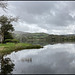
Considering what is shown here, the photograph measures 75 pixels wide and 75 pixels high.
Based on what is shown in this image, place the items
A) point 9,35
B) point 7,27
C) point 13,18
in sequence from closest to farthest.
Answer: point 13,18 → point 7,27 → point 9,35

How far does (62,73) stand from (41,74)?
221cm

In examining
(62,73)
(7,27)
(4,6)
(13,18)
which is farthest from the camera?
(7,27)

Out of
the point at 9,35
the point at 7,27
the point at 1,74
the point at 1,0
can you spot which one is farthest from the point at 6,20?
the point at 1,74

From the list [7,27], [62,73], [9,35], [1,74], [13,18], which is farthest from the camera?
[9,35]

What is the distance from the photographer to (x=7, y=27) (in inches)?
2340

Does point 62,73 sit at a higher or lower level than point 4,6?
lower

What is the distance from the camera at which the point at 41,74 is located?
416 inches

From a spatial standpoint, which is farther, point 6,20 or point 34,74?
point 6,20

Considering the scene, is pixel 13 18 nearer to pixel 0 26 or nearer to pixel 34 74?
pixel 0 26

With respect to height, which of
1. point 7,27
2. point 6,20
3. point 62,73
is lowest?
point 62,73

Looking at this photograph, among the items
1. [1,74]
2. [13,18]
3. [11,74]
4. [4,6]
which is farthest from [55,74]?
[13,18]

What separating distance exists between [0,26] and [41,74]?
2155 inches

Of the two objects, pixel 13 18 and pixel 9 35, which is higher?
pixel 13 18

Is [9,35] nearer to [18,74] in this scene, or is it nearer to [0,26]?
[0,26]
